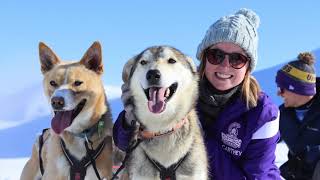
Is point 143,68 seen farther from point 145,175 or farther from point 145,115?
point 145,175

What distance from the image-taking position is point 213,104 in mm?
3850

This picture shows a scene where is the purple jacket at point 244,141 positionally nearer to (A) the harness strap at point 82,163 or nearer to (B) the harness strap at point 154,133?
(B) the harness strap at point 154,133

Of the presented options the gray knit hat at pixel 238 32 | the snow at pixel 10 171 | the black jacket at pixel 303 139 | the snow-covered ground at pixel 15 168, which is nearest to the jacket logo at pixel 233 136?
the gray knit hat at pixel 238 32

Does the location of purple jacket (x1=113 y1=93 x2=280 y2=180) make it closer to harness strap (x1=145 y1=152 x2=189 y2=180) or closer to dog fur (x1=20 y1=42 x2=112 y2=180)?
harness strap (x1=145 y1=152 x2=189 y2=180)

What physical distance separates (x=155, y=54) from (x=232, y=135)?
32.9 inches

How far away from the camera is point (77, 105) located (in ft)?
13.5

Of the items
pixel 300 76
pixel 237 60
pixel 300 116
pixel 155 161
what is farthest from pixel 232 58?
pixel 300 116

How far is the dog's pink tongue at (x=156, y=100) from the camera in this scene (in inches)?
132

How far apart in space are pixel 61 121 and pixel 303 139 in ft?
7.22

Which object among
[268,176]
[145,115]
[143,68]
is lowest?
[268,176]

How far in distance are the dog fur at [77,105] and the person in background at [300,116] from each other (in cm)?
174

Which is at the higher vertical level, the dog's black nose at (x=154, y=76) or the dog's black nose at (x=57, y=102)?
the dog's black nose at (x=154, y=76)

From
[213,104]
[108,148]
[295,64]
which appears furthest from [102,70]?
[295,64]

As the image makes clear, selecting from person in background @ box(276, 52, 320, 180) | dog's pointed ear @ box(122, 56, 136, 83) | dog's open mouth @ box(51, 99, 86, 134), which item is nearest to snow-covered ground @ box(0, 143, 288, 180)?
person in background @ box(276, 52, 320, 180)
